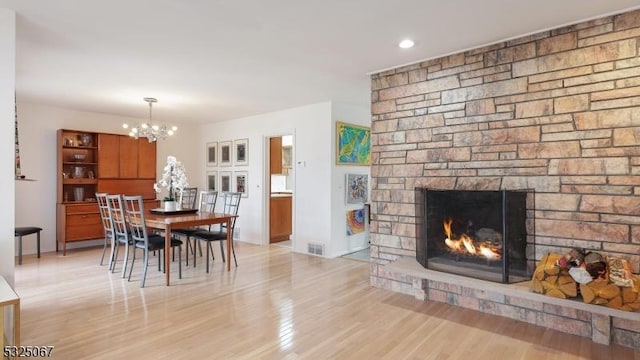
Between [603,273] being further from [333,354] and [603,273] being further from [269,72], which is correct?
[269,72]

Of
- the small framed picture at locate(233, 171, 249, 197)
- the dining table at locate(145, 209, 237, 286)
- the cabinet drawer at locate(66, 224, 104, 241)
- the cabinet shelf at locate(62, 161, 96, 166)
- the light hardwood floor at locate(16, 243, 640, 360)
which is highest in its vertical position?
the cabinet shelf at locate(62, 161, 96, 166)

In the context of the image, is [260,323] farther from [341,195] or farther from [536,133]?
[341,195]

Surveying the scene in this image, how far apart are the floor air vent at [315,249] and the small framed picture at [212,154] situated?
9.83 feet

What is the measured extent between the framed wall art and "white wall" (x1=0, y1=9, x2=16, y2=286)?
408cm

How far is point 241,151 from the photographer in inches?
270

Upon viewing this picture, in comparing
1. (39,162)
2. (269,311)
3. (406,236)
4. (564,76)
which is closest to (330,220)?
(406,236)

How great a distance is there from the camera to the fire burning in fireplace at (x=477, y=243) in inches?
118

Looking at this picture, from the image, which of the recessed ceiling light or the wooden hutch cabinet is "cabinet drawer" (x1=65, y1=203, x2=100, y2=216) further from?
the recessed ceiling light

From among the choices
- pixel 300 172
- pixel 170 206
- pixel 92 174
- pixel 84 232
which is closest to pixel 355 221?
pixel 300 172

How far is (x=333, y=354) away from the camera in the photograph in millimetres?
2422

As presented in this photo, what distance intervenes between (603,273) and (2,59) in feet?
14.5

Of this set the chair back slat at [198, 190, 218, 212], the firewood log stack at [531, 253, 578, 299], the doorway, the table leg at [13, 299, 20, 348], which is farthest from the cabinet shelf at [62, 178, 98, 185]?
the firewood log stack at [531, 253, 578, 299]

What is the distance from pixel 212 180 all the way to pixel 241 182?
1.00 meters

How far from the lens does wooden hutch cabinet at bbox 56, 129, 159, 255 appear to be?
5.67 meters
